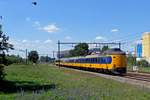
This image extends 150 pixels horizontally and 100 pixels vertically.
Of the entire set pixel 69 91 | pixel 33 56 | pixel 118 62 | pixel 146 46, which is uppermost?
pixel 146 46

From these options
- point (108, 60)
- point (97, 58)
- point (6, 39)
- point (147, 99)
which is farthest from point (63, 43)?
point (147, 99)

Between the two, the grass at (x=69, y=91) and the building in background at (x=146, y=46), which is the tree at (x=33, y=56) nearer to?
the building in background at (x=146, y=46)

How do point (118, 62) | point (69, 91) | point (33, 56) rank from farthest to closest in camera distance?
1. point (33, 56)
2. point (118, 62)
3. point (69, 91)

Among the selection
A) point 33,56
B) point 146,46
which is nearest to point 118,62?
point 146,46

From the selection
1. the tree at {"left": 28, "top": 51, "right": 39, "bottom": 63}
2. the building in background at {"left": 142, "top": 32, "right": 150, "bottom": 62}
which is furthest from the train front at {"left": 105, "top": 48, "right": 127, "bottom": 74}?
the tree at {"left": 28, "top": 51, "right": 39, "bottom": 63}

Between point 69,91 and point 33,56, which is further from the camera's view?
point 33,56

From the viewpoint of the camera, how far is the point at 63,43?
4446 inches

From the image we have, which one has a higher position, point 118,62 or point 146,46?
point 146,46

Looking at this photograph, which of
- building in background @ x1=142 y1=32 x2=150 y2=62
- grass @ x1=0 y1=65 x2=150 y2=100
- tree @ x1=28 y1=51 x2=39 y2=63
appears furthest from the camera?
tree @ x1=28 y1=51 x2=39 y2=63

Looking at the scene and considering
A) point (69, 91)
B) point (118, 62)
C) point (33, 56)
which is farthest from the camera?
point (33, 56)

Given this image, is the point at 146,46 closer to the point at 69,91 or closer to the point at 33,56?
the point at 33,56

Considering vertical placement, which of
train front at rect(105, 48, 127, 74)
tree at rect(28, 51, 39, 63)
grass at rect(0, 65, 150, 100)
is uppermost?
tree at rect(28, 51, 39, 63)

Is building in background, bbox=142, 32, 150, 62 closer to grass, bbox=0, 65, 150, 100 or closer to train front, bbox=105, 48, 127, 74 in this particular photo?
train front, bbox=105, 48, 127, 74

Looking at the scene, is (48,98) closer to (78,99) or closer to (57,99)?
(57,99)
